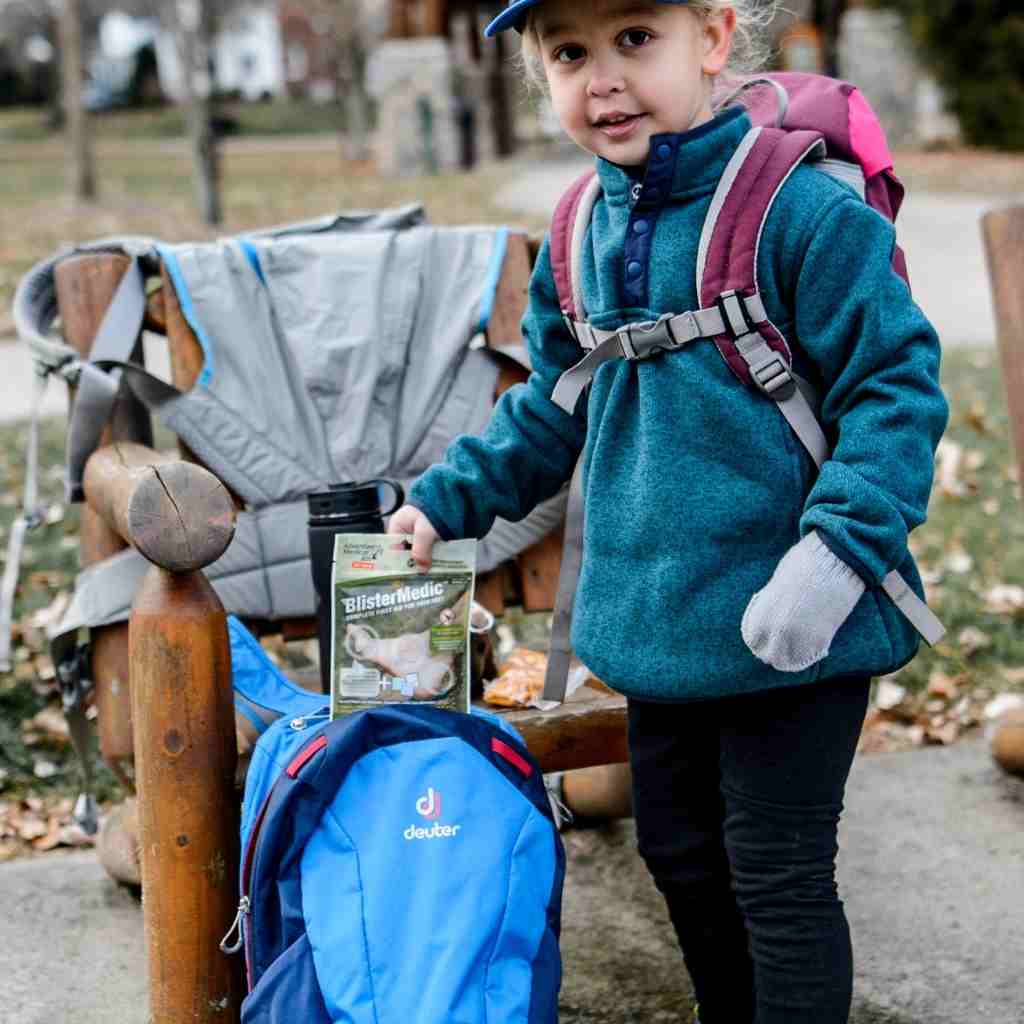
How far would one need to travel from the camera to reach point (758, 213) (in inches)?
80.0

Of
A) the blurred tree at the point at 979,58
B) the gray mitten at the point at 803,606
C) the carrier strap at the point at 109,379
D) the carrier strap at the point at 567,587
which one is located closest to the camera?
the gray mitten at the point at 803,606

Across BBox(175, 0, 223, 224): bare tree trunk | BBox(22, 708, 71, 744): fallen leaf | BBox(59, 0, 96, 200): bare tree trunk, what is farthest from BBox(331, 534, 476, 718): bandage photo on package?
BBox(59, 0, 96, 200): bare tree trunk

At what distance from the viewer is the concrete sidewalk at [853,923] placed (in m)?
2.73

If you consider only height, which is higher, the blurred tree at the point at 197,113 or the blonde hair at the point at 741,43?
the blonde hair at the point at 741,43

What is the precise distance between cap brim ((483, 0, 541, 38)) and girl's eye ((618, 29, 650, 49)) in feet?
0.40

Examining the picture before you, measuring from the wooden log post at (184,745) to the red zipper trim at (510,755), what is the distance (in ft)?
1.37

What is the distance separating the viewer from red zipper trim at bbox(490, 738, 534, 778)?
2250 mm

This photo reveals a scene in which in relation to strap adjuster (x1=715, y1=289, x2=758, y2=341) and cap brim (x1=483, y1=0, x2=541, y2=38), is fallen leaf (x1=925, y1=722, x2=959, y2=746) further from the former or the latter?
cap brim (x1=483, y1=0, x2=541, y2=38)

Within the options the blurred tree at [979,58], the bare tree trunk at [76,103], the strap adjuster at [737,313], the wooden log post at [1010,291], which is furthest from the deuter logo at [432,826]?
the blurred tree at [979,58]

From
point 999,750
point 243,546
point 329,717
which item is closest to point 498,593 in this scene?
point 243,546

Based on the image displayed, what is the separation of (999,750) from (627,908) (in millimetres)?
954

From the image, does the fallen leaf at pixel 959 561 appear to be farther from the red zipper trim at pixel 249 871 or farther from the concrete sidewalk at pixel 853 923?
the red zipper trim at pixel 249 871

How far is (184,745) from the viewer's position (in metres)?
2.34

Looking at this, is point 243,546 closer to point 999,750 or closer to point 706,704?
point 706,704
